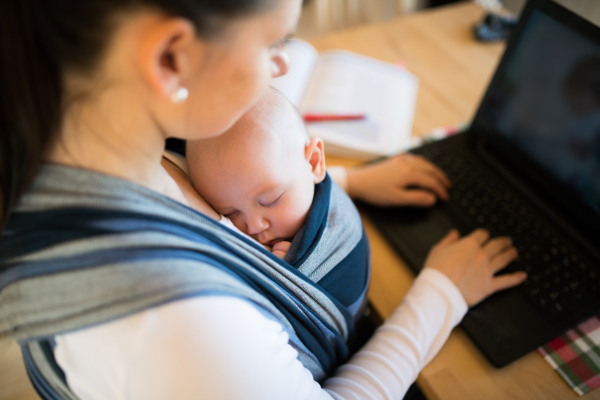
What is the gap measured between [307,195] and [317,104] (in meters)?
0.53

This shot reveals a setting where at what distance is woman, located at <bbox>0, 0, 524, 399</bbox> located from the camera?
36 centimetres

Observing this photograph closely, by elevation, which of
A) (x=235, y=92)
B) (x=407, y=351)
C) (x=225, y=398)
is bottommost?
(x=407, y=351)

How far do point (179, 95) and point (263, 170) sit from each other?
10.0 inches

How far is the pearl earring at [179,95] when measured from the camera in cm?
41

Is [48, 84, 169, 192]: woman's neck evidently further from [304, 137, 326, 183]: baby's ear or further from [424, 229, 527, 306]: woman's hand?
[424, 229, 527, 306]: woman's hand

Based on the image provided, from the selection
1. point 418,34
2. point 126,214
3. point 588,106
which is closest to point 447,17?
point 418,34

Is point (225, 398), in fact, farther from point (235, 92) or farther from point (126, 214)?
point (235, 92)

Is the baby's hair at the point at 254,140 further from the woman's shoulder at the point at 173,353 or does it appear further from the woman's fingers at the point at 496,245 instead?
the woman's fingers at the point at 496,245

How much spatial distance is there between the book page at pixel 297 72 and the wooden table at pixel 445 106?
0.12m

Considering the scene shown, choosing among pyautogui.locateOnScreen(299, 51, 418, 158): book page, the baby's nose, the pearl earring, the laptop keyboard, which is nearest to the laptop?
the laptop keyboard

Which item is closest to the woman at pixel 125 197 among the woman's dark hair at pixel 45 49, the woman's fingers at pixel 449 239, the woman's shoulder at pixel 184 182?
the woman's dark hair at pixel 45 49

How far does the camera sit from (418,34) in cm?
142

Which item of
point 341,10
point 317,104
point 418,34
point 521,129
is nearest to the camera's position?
point 521,129

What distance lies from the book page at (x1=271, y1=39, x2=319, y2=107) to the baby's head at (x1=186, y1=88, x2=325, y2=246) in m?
0.47
